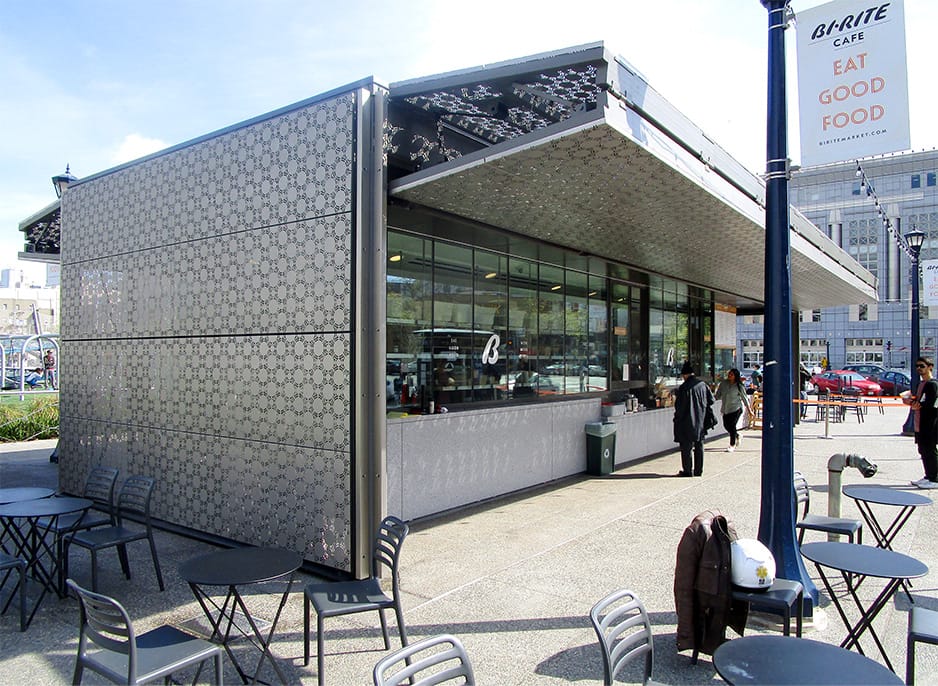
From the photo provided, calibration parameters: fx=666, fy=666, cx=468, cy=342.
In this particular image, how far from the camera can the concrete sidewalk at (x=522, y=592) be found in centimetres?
429

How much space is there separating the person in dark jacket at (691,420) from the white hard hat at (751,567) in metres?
7.16

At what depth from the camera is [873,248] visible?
202 ft

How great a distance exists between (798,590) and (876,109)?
3445 mm

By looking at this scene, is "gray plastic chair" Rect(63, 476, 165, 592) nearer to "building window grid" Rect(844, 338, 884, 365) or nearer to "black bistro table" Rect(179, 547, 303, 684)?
"black bistro table" Rect(179, 547, 303, 684)

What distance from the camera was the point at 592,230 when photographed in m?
9.21

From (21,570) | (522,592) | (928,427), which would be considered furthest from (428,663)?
(928,427)

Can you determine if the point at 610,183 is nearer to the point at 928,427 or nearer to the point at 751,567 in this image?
the point at 751,567

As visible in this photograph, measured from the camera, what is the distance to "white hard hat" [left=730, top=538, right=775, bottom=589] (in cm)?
406

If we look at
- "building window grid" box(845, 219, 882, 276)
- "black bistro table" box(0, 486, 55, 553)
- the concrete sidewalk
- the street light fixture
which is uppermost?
"building window grid" box(845, 219, 882, 276)

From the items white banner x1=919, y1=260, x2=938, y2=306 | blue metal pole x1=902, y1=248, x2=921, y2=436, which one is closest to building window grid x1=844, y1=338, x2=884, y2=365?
white banner x1=919, y1=260, x2=938, y2=306

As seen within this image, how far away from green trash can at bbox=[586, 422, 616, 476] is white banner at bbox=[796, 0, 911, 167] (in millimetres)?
6709

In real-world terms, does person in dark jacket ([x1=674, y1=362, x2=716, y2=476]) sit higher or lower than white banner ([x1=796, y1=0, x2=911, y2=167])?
lower

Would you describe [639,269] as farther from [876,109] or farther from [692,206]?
[876,109]

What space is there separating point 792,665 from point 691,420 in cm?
865
